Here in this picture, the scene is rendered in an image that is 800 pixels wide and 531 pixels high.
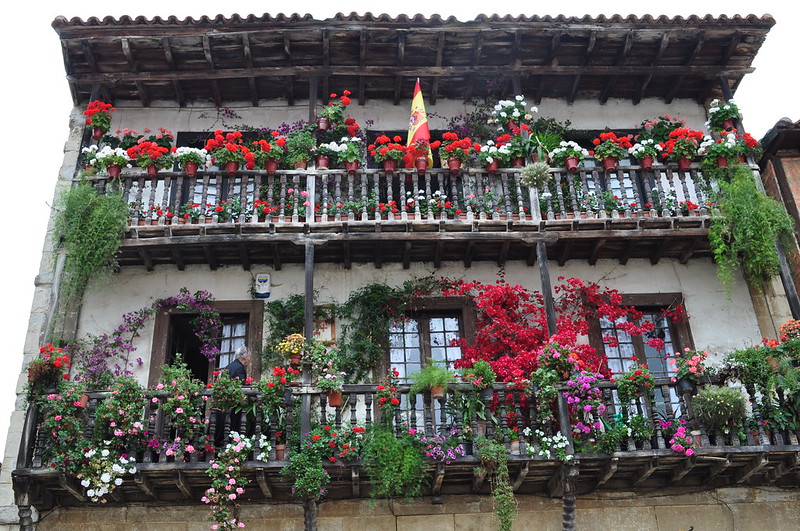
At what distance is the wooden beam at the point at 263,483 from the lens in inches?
427

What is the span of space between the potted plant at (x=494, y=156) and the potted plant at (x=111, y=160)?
5.39 metres

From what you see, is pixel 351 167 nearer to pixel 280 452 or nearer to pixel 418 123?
pixel 418 123

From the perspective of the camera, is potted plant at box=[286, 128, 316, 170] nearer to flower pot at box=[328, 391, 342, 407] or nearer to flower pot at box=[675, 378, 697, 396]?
flower pot at box=[328, 391, 342, 407]

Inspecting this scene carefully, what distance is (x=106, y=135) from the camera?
14.0 meters

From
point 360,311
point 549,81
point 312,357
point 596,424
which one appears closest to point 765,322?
point 596,424

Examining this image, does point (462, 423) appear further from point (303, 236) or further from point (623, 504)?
point (303, 236)

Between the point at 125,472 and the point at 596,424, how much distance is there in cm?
616

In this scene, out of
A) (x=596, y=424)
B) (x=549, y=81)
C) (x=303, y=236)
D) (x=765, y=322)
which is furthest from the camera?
(x=549, y=81)

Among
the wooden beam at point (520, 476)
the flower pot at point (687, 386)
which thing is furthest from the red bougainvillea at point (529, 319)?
the wooden beam at point (520, 476)

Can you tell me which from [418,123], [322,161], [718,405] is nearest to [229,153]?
[322,161]

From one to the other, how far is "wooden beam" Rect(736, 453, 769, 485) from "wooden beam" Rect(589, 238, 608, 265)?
378cm

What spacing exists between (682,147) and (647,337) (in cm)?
300

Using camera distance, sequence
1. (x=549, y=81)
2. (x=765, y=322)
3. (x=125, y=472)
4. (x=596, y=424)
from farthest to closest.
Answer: (x=549, y=81)
(x=765, y=322)
(x=596, y=424)
(x=125, y=472)

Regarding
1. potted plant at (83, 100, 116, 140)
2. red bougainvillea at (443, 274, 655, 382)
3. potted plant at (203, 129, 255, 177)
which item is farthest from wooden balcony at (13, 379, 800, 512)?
potted plant at (83, 100, 116, 140)
